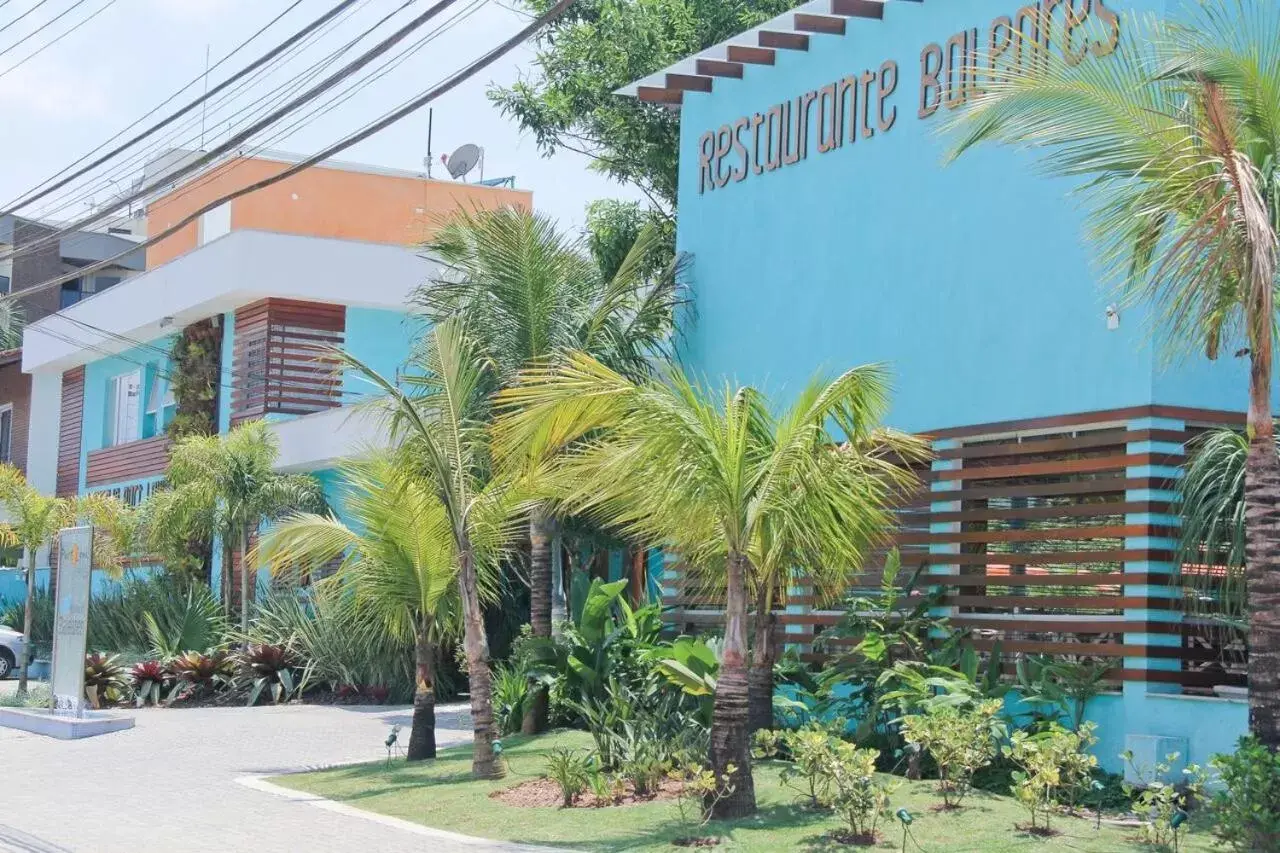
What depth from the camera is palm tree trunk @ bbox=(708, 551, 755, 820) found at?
11000 mm

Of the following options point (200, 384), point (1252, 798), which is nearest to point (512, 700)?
point (1252, 798)

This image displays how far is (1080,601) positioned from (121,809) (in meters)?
7.81

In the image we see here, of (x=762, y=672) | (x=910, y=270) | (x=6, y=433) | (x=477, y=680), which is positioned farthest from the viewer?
(x=6, y=433)

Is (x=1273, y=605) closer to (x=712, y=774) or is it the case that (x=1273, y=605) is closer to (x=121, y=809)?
(x=712, y=774)

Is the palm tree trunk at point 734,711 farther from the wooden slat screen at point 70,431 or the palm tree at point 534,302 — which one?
the wooden slat screen at point 70,431

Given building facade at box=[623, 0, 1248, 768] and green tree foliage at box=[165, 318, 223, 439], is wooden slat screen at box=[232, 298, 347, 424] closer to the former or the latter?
green tree foliage at box=[165, 318, 223, 439]

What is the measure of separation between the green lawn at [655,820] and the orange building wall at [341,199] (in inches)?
820

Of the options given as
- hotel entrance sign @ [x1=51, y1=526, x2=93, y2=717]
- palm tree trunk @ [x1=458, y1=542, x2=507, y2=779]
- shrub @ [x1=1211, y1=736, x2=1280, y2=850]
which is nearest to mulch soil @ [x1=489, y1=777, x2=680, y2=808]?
palm tree trunk @ [x1=458, y1=542, x2=507, y2=779]

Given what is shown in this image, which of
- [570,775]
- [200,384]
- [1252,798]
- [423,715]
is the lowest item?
[570,775]

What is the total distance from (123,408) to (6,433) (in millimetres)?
9600

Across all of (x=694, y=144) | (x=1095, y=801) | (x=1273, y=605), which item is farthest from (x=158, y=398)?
(x=1273, y=605)

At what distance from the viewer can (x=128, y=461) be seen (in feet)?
110

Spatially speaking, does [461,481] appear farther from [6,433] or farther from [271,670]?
[6,433]

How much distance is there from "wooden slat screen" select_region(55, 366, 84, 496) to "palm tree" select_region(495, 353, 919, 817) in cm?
2750
